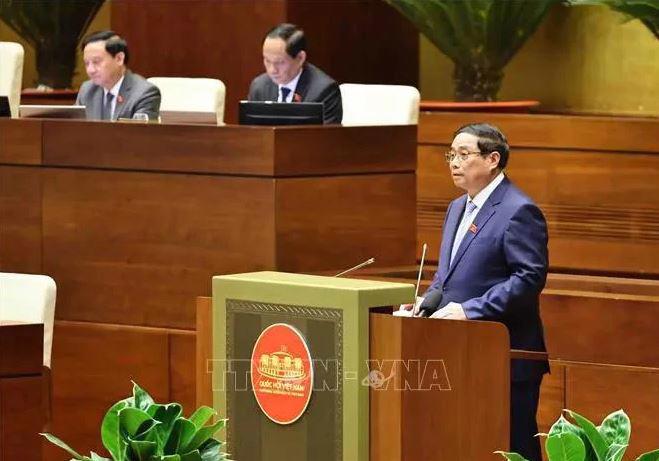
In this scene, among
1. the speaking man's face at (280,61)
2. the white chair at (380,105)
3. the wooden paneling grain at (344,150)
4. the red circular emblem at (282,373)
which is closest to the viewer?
the red circular emblem at (282,373)

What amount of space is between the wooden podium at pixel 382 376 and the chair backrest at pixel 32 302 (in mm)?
1097

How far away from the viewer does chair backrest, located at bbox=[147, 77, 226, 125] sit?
6.86 meters

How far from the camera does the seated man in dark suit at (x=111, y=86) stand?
6.59 metres

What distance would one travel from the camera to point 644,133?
680 centimetres

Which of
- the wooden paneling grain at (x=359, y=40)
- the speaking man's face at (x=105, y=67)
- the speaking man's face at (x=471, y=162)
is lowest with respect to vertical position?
the speaking man's face at (x=471, y=162)

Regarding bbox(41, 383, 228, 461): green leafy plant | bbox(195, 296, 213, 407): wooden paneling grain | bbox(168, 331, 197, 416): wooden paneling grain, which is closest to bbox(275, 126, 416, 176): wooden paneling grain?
bbox(168, 331, 197, 416): wooden paneling grain

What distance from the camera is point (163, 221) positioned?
223 inches

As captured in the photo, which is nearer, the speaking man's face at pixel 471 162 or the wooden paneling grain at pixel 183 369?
the speaking man's face at pixel 471 162

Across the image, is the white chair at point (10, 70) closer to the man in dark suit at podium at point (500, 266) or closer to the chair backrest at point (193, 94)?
the chair backrest at point (193, 94)

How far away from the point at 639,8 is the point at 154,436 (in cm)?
513

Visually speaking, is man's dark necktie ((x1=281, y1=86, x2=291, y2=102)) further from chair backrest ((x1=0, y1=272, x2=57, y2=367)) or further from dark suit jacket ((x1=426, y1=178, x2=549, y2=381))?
dark suit jacket ((x1=426, y1=178, x2=549, y2=381))

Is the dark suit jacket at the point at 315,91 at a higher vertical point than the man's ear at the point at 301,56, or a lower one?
lower

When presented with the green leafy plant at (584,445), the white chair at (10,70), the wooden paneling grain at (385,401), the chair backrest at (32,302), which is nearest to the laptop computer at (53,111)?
the white chair at (10,70)

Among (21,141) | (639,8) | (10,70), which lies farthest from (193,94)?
(639,8)
